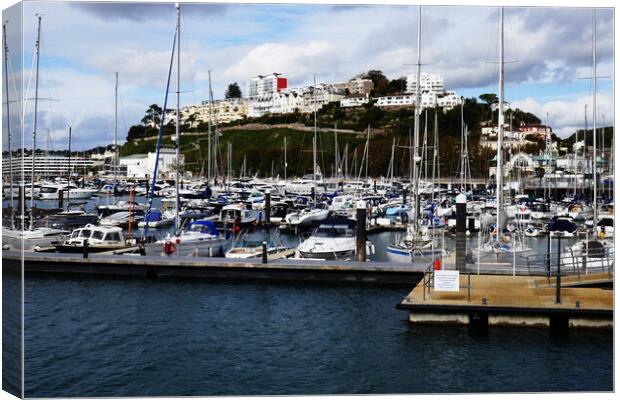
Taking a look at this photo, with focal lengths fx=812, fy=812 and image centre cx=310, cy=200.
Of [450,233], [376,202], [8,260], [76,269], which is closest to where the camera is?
[8,260]

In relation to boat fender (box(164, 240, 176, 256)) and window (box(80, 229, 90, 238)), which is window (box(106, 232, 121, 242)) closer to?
window (box(80, 229, 90, 238))

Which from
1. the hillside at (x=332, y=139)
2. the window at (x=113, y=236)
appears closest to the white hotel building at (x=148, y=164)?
the hillside at (x=332, y=139)

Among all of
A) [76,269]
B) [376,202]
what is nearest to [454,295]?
[76,269]

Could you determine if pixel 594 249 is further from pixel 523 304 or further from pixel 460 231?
pixel 523 304

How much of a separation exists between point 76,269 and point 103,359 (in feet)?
35.7

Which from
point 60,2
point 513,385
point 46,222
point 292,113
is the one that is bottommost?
point 513,385

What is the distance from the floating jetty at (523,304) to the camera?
1705 cm

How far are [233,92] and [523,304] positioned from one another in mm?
140714

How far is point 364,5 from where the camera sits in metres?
11.8

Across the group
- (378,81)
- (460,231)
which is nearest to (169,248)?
(460,231)

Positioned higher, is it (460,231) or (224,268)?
(460,231)

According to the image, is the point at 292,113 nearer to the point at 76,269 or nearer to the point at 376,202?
the point at 376,202

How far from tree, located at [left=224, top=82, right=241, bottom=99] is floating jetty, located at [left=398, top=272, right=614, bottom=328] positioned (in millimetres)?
135964

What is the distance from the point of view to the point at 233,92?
15512cm
